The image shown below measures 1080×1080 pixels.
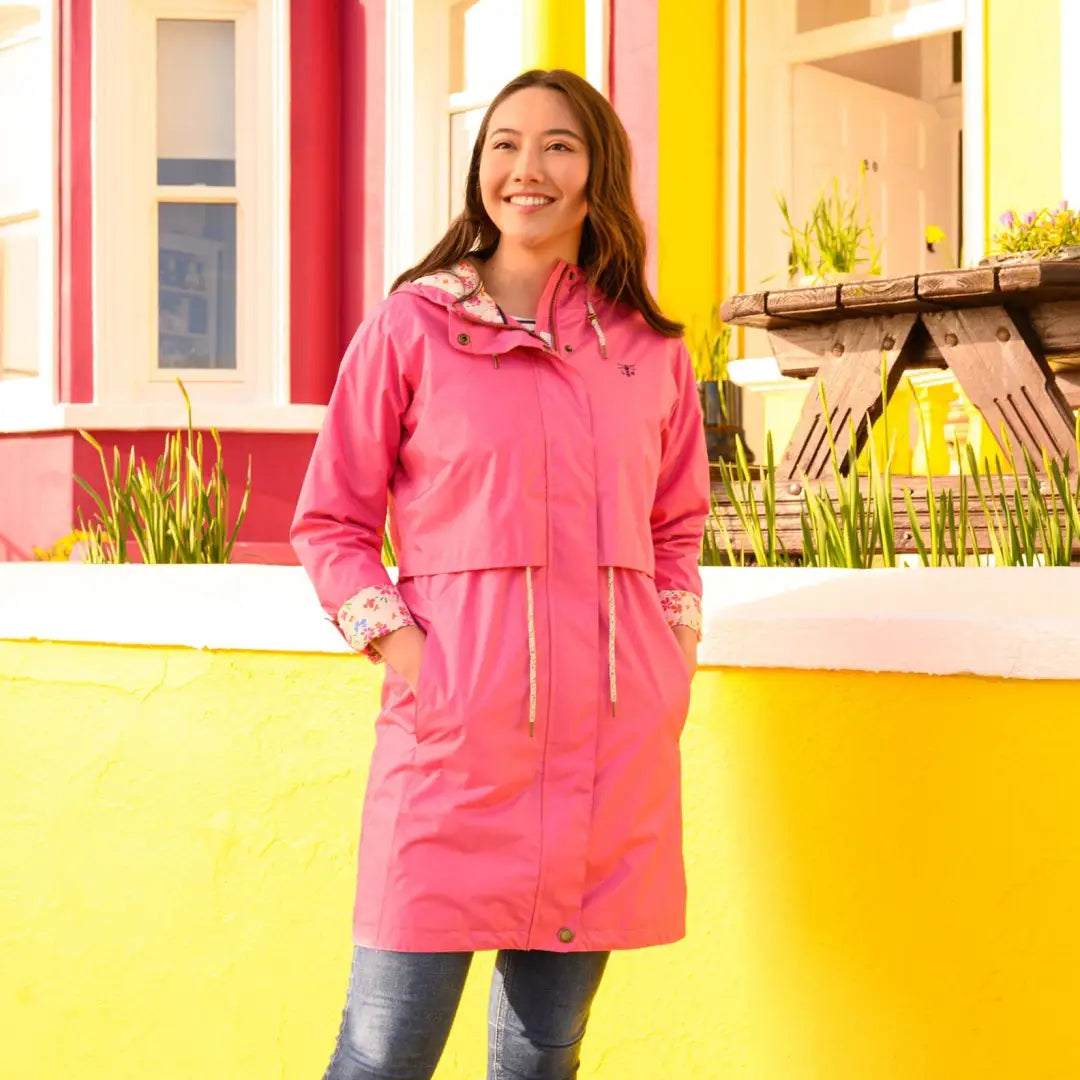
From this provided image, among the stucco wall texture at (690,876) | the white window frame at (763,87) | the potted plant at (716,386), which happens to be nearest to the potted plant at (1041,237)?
the potted plant at (716,386)

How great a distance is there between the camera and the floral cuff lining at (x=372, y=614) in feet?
6.55

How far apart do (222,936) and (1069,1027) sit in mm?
1561

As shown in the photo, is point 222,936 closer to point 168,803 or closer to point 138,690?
point 168,803

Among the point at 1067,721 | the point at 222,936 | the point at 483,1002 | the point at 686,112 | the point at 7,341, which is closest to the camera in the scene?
the point at 1067,721

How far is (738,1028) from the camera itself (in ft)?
8.47

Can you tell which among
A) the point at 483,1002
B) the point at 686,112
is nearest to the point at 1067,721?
the point at 483,1002

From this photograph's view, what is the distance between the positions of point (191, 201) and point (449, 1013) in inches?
255

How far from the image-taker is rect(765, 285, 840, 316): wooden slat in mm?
4090

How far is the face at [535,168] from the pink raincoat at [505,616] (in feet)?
0.31

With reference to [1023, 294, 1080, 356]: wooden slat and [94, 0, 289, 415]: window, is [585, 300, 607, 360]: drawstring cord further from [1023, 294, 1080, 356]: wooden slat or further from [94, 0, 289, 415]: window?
[94, 0, 289, 415]: window

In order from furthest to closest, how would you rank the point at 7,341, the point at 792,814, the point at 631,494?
the point at 7,341 → the point at 792,814 → the point at 631,494

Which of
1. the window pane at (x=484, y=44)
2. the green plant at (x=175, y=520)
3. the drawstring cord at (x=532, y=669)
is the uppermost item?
the window pane at (x=484, y=44)

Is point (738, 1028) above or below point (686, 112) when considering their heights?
below

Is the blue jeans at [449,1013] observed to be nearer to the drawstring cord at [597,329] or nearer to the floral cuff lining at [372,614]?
the floral cuff lining at [372,614]
